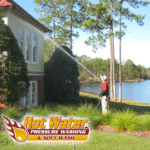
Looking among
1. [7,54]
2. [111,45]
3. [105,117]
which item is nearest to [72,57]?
[7,54]

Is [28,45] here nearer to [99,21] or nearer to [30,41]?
[30,41]

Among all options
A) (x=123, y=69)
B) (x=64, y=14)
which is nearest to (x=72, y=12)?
(x=64, y=14)

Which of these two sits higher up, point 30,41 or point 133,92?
point 30,41

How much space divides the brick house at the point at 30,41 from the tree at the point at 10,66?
1.52m

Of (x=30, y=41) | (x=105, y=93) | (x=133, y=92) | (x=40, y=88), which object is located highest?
(x=30, y=41)

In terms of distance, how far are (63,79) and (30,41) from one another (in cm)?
353

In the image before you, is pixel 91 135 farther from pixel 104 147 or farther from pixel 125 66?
pixel 125 66

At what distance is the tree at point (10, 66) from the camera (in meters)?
9.62

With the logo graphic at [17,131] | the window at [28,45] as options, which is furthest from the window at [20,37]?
the logo graphic at [17,131]

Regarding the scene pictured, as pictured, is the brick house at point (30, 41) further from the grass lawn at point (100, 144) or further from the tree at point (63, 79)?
the grass lawn at point (100, 144)

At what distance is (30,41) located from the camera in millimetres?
13695

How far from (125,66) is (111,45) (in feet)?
260

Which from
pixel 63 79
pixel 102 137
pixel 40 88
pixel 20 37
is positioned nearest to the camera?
pixel 102 137

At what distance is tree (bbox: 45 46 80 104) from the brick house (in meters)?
0.97
